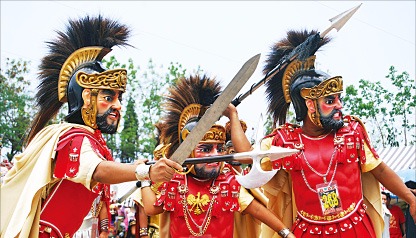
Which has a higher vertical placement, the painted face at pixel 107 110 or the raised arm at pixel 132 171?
the painted face at pixel 107 110

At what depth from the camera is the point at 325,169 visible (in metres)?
5.22

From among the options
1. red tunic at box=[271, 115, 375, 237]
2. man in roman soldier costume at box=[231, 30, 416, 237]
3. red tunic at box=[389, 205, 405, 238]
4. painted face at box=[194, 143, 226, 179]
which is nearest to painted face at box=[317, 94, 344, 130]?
man in roman soldier costume at box=[231, 30, 416, 237]

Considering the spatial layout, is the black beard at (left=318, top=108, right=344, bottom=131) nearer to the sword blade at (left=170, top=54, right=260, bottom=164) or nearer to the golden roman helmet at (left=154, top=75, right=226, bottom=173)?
the golden roman helmet at (left=154, top=75, right=226, bottom=173)

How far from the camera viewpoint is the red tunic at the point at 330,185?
16.9 ft

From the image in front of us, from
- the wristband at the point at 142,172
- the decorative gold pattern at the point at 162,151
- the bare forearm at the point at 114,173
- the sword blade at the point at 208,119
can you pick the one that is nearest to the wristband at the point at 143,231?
the decorative gold pattern at the point at 162,151

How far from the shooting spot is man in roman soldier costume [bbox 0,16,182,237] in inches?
158

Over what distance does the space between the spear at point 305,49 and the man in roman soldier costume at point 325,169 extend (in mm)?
67

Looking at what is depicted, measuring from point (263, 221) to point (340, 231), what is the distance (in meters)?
0.68

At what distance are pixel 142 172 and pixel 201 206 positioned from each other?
202cm

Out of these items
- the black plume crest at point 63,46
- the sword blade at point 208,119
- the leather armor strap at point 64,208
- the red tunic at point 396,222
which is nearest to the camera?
the sword blade at point 208,119

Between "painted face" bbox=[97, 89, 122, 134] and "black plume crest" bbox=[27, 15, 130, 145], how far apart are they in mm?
542

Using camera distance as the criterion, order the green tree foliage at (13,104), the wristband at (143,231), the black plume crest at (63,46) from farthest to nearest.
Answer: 1. the green tree foliage at (13,104)
2. the wristband at (143,231)
3. the black plume crest at (63,46)

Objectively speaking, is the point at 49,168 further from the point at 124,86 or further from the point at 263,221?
the point at 263,221

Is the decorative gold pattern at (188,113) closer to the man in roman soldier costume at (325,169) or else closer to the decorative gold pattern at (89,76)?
the man in roman soldier costume at (325,169)
